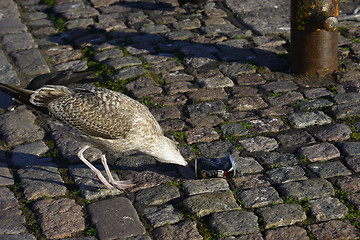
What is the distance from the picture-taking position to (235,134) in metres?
6.52

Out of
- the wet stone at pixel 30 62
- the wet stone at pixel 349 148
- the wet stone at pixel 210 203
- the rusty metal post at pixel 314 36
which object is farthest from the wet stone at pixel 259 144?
the wet stone at pixel 30 62

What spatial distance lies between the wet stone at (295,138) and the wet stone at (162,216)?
5.40 ft

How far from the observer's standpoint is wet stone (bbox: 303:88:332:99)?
7.26 meters

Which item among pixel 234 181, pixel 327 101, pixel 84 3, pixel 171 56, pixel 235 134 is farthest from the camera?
pixel 84 3

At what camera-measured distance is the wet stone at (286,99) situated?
7.13 metres

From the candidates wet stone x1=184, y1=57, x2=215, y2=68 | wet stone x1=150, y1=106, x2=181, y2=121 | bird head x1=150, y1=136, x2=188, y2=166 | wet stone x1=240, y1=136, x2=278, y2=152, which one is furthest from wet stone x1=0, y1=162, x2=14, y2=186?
wet stone x1=184, y1=57, x2=215, y2=68

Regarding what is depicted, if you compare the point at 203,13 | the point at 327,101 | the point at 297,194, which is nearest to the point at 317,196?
the point at 297,194

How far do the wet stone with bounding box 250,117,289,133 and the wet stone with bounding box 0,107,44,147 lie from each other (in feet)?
8.16

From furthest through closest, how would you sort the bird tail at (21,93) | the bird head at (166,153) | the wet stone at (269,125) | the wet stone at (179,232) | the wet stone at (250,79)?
1. the wet stone at (250,79)
2. the wet stone at (269,125)
3. the bird tail at (21,93)
4. the bird head at (166,153)
5. the wet stone at (179,232)

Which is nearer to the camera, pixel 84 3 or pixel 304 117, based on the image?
pixel 304 117

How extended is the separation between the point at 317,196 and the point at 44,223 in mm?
2495

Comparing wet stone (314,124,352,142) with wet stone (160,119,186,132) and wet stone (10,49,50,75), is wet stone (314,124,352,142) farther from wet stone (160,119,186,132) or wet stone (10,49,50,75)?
wet stone (10,49,50,75)

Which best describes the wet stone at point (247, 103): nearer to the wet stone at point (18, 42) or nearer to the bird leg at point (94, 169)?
the bird leg at point (94, 169)

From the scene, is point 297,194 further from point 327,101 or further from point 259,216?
point 327,101
